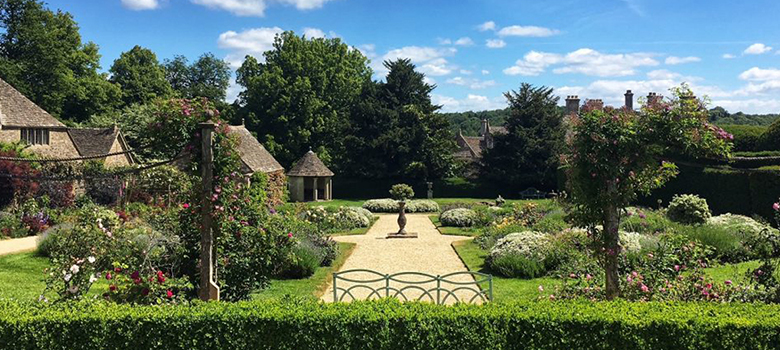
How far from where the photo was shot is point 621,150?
7.82 metres

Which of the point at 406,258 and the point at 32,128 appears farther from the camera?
the point at 32,128

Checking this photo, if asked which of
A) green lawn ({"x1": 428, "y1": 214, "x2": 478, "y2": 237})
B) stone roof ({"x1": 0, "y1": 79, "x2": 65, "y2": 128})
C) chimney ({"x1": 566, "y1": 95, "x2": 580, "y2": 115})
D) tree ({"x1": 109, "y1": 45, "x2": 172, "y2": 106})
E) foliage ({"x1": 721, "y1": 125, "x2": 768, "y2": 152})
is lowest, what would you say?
green lawn ({"x1": 428, "y1": 214, "x2": 478, "y2": 237})

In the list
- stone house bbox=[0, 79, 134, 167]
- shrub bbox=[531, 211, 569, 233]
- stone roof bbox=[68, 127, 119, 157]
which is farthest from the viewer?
stone roof bbox=[68, 127, 119, 157]

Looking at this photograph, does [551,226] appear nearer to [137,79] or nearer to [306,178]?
[306,178]

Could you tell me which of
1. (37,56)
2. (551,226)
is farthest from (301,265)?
(37,56)

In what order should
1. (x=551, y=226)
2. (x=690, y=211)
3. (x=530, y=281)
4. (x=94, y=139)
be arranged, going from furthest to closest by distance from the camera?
(x=94, y=139) < (x=690, y=211) < (x=551, y=226) < (x=530, y=281)

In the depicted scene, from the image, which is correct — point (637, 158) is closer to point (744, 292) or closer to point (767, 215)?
point (744, 292)

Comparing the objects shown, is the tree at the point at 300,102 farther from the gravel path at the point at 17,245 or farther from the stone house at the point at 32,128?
the gravel path at the point at 17,245

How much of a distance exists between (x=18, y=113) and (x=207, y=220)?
2440 centimetres

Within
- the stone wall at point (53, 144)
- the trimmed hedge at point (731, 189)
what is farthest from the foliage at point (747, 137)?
the stone wall at point (53, 144)

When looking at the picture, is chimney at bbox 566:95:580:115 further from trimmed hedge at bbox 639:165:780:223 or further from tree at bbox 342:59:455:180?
trimmed hedge at bbox 639:165:780:223

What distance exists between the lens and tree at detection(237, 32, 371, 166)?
43.8m

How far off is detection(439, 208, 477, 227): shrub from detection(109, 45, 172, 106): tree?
32.6m

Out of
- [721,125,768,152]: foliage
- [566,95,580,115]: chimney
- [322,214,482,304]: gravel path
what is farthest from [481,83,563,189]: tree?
[322,214,482,304]: gravel path
